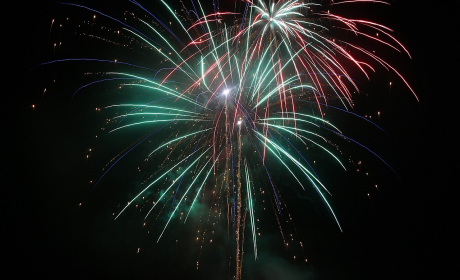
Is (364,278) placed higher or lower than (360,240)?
lower

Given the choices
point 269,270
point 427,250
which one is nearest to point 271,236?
point 269,270

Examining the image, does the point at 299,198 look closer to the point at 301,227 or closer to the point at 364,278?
the point at 301,227

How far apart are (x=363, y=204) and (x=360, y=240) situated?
2.77m

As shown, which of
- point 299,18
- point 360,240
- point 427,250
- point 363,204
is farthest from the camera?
point 360,240

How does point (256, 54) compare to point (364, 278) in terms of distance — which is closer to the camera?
point (256, 54)

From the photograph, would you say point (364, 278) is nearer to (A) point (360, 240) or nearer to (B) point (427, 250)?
(A) point (360, 240)

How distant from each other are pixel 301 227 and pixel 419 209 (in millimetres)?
7267

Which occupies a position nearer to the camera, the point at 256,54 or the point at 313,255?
the point at 256,54

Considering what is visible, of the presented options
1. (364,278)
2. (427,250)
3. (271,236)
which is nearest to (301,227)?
(271,236)

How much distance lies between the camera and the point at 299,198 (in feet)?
50.9

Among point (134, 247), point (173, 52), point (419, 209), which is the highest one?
point (173, 52)

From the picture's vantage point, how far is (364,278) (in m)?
15.6

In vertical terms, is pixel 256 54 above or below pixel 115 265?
above

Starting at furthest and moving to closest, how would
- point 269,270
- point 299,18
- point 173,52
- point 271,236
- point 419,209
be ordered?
point 271,236 < point 269,270 < point 419,209 < point 173,52 < point 299,18
